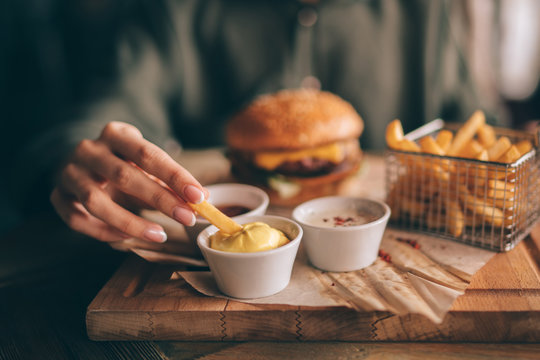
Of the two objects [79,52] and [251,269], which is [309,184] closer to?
[251,269]

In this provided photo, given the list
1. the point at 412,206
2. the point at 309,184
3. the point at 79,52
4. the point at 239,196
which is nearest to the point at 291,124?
the point at 309,184

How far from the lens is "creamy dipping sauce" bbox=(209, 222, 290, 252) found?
130 cm

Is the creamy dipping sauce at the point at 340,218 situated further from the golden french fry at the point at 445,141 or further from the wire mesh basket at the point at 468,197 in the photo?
the golden french fry at the point at 445,141

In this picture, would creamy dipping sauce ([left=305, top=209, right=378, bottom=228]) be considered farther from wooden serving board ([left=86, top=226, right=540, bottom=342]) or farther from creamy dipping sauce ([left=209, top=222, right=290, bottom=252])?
wooden serving board ([left=86, top=226, right=540, bottom=342])

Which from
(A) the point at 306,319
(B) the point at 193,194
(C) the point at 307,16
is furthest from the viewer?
Answer: (C) the point at 307,16

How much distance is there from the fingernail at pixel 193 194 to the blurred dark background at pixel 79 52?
7.93 feet

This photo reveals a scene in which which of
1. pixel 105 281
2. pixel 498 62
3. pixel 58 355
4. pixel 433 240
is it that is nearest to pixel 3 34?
pixel 105 281

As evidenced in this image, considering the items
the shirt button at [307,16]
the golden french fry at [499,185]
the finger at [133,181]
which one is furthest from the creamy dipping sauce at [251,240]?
the shirt button at [307,16]

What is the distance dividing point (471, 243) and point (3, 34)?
15.2 feet

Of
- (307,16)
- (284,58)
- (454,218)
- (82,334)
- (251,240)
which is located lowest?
(82,334)

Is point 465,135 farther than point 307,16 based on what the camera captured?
No

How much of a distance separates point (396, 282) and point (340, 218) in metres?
0.32

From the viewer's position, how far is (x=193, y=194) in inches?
53.7

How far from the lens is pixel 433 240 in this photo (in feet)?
5.59
